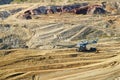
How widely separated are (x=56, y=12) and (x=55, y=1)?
14.5ft

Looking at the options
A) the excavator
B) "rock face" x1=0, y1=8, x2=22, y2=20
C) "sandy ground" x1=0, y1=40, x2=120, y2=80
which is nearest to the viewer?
"sandy ground" x1=0, y1=40, x2=120, y2=80

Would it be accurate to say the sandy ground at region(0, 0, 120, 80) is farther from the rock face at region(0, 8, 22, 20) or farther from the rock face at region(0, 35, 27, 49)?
the rock face at region(0, 8, 22, 20)

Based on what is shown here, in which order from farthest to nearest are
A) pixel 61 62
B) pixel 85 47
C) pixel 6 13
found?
pixel 6 13
pixel 85 47
pixel 61 62

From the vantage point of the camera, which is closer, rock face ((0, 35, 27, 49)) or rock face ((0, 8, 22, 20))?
rock face ((0, 35, 27, 49))

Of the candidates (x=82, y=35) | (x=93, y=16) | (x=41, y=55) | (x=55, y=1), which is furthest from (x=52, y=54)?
(x=55, y=1)

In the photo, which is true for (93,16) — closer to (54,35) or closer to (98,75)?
(54,35)

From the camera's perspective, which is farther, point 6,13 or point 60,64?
point 6,13

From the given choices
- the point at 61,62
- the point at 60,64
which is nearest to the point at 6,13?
the point at 61,62

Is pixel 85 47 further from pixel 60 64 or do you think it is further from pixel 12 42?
pixel 12 42

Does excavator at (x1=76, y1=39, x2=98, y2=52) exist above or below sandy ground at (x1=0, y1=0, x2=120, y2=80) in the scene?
above

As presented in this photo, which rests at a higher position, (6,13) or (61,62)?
(6,13)

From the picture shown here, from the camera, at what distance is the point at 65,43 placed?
3741 centimetres

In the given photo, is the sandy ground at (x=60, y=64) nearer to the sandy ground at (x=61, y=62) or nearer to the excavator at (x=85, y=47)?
the sandy ground at (x=61, y=62)

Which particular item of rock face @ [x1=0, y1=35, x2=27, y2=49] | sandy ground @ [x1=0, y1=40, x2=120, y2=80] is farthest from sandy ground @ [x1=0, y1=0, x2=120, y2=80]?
rock face @ [x1=0, y1=35, x2=27, y2=49]
